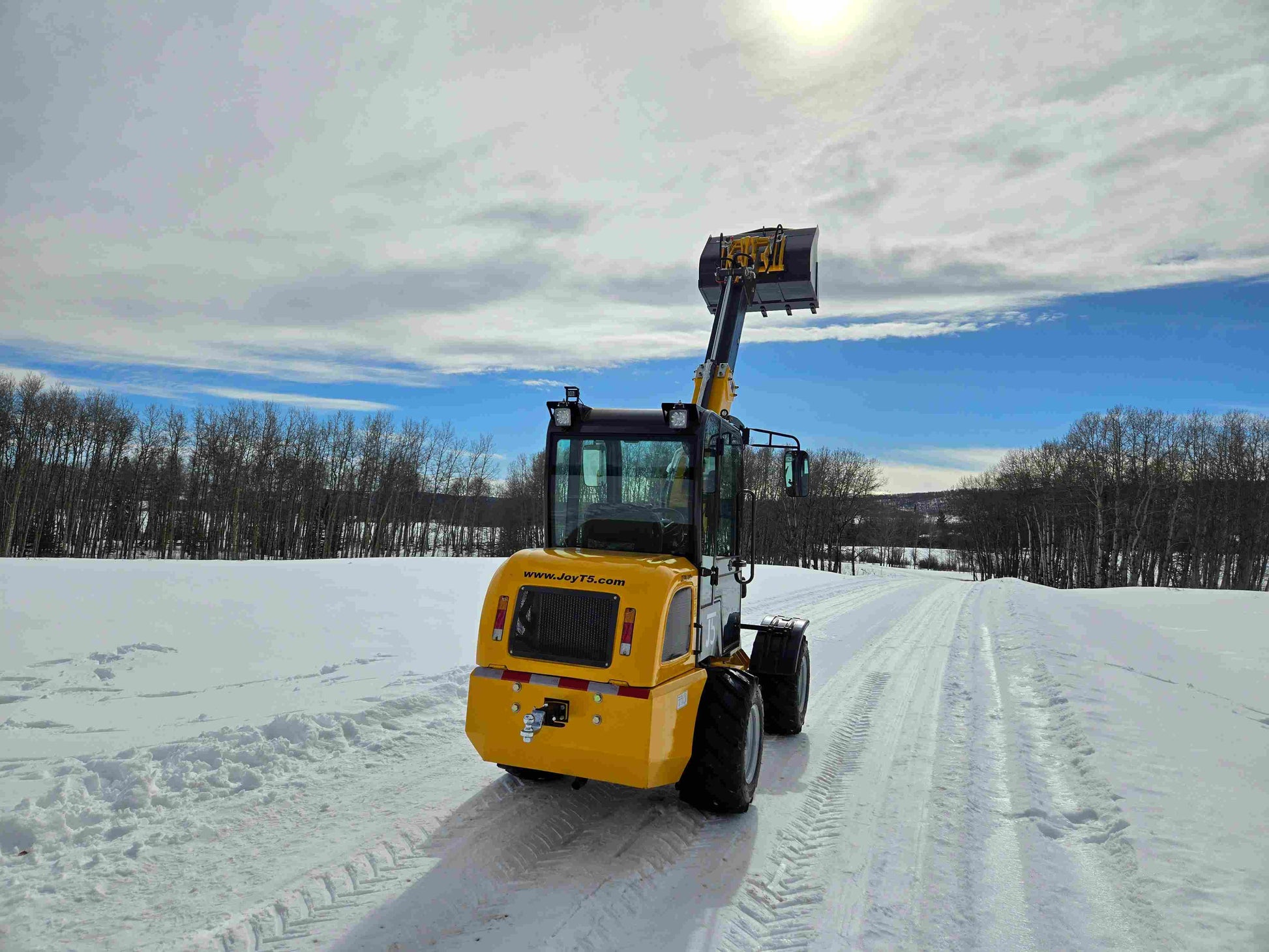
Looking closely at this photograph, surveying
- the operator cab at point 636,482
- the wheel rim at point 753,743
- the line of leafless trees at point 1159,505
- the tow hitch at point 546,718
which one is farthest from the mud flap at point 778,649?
the line of leafless trees at point 1159,505

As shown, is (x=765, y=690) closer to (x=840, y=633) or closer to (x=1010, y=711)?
(x=1010, y=711)

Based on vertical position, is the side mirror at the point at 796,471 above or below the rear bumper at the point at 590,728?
above

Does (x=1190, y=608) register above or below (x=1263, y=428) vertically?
below

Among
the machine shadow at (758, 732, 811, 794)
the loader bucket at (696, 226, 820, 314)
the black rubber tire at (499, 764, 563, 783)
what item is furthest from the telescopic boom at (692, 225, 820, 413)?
the black rubber tire at (499, 764, 563, 783)

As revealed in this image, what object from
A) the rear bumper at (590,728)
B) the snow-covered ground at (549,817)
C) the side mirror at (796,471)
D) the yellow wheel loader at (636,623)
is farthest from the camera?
the side mirror at (796,471)

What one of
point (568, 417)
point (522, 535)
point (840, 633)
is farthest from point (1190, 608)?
point (522, 535)

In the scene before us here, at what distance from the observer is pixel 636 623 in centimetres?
448

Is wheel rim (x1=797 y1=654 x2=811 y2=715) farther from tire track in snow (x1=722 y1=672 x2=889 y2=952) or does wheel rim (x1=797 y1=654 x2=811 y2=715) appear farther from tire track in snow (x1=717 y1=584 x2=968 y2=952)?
tire track in snow (x1=722 y1=672 x2=889 y2=952)

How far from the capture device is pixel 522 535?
63.5 meters

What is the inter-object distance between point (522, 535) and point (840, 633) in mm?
51956

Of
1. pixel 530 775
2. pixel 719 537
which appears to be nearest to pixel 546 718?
pixel 530 775

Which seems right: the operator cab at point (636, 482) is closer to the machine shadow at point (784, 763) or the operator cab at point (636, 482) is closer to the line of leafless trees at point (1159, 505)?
the machine shadow at point (784, 763)

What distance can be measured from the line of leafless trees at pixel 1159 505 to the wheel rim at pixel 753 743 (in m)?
51.7

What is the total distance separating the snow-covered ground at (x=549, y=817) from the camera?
11.8ft
